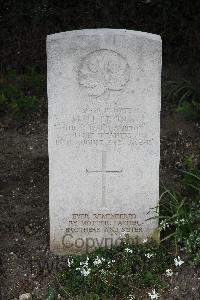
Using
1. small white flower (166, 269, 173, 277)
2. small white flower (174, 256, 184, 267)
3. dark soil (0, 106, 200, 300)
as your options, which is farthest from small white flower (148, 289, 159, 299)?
small white flower (174, 256, 184, 267)

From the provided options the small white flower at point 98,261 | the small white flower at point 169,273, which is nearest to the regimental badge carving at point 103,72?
the small white flower at point 98,261

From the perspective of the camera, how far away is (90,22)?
8.06 metres

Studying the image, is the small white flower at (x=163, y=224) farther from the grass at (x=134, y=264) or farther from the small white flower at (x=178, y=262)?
the small white flower at (x=178, y=262)

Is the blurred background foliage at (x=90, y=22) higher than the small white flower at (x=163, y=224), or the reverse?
the blurred background foliage at (x=90, y=22)

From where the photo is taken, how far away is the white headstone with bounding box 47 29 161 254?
4.36m

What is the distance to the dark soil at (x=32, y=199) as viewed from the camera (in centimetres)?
469

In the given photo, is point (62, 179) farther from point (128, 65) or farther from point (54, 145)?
point (128, 65)

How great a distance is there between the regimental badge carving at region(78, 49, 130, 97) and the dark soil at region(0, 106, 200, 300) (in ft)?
4.72

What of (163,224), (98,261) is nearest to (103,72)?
(163,224)

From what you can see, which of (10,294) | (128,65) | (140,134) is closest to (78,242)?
(10,294)

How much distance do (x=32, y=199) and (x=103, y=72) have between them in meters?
1.82

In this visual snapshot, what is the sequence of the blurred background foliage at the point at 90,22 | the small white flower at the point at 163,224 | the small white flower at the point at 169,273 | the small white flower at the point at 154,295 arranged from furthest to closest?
the blurred background foliage at the point at 90,22
the small white flower at the point at 163,224
the small white flower at the point at 169,273
the small white flower at the point at 154,295

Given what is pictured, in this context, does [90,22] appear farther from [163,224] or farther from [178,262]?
[178,262]

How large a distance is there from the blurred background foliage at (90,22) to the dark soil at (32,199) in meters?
1.15
